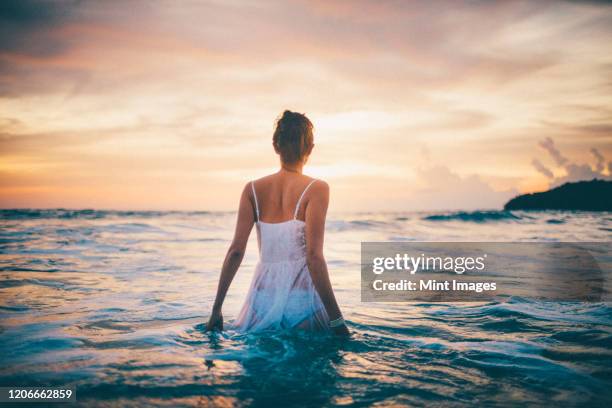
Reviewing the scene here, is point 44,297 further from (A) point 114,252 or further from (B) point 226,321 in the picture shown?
(A) point 114,252

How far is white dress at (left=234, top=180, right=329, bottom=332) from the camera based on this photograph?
377 cm

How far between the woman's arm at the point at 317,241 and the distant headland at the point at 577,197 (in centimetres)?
5402

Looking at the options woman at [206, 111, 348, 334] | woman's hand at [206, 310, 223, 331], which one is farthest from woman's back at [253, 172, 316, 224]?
woman's hand at [206, 310, 223, 331]

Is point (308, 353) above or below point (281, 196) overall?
below

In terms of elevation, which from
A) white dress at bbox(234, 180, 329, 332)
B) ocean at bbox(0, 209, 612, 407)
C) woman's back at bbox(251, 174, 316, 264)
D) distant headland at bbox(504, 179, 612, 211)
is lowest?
ocean at bbox(0, 209, 612, 407)

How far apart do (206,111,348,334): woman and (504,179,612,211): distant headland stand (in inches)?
2126

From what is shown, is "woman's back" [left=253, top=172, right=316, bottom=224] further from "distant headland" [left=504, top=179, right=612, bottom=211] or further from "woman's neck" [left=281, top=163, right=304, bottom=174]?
"distant headland" [left=504, top=179, right=612, bottom=211]

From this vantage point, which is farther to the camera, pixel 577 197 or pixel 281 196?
pixel 577 197

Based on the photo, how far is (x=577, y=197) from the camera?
5331cm

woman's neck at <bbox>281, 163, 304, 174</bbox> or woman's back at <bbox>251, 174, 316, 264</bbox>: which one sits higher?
woman's neck at <bbox>281, 163, 304, 174</bbox>

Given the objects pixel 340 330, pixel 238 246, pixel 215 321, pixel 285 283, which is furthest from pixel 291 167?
pixel 215 321

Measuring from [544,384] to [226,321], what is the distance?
3456 mm

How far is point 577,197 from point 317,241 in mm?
60763

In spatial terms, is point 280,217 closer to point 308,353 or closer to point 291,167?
point 291,167
